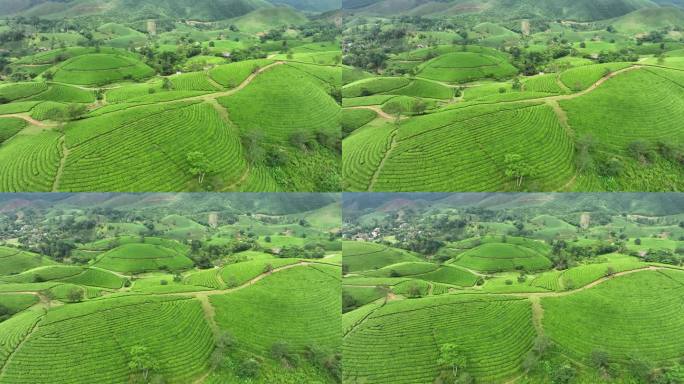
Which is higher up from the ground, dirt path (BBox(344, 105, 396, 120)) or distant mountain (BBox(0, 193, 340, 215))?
dirt path (BBox(344, 105, 396, 120))

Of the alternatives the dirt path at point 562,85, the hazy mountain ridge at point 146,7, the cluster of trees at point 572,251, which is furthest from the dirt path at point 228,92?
the hazy mountain ridge at point 146,7

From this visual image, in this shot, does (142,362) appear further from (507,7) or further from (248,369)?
(507,7)

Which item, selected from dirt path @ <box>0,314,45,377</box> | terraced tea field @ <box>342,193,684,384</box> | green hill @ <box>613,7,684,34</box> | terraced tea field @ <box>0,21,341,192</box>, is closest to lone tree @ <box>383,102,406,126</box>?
terraced tea field @ <box>0,21,341,192</box>

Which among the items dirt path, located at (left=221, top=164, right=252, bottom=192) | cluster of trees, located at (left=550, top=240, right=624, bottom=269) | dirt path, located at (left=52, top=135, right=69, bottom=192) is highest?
dirt path, located at (left=52, top=135, right=69, bottom=192)

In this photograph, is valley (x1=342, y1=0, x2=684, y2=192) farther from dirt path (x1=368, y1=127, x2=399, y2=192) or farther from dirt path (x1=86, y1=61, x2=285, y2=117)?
dirt path (x1=86, y1=61, x2=285, y2=117)

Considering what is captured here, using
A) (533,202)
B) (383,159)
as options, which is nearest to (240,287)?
(383,159)

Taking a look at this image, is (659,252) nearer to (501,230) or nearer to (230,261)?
(501,230)

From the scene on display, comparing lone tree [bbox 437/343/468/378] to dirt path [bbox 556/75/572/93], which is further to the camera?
dirt path [bbox 556/75/572/93]
